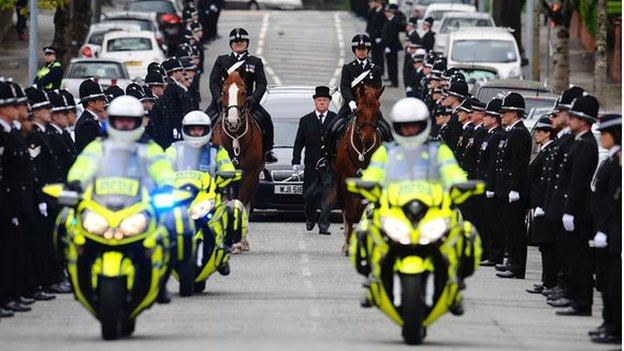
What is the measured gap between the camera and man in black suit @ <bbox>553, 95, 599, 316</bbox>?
18594 millimetres

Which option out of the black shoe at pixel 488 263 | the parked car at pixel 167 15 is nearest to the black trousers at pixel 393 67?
the parked car at pixel 167 15

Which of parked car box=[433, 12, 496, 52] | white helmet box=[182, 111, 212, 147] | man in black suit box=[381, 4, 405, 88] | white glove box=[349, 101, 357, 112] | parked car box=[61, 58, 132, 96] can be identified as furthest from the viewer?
parked car box=[433, 12, 496, 52]

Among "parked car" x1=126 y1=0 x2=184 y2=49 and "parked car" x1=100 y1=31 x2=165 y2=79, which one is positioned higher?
"parked car" x1=100 y1=31 x2=165 y2=79

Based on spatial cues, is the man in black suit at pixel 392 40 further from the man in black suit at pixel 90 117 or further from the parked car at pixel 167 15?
the man in black suit at pixel 90 117

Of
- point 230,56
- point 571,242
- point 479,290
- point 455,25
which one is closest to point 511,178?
point 479,290

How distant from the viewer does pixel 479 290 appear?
2141 centimetres

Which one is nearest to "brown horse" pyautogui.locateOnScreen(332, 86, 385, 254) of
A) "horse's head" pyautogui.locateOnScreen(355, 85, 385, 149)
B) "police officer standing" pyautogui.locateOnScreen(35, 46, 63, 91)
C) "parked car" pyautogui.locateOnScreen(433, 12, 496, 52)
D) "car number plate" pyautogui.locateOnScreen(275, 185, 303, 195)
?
"horse's head" pyautogui.locateOnScreen(355, 85, 385, 149)

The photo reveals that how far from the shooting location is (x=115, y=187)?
1606 centimetres

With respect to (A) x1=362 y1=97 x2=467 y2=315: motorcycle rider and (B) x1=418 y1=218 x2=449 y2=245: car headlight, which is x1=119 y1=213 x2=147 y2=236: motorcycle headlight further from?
(B) x1=418 y1=218 x2=449 y2=245: car headlight

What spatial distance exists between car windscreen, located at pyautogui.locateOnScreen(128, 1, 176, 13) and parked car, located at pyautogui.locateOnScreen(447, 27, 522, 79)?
18.2 m

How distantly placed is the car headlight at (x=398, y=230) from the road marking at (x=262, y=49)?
115ft

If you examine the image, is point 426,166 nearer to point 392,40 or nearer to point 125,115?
point 125,115

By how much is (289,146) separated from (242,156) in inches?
210

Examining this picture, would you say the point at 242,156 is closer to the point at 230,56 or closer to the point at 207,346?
the point at 230,56
